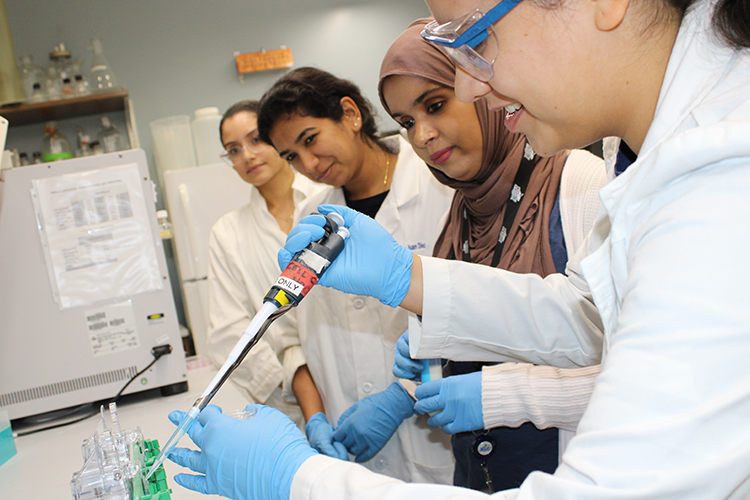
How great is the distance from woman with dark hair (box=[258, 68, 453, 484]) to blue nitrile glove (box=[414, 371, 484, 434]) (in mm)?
348

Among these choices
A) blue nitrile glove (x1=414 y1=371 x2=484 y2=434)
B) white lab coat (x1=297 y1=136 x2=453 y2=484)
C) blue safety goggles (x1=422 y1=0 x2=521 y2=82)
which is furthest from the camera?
white lab coat (x1=297 y1=136 x2=453 y2=484)

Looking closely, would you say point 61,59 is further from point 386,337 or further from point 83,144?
point 386,337

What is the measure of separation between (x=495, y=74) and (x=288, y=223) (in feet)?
4.97

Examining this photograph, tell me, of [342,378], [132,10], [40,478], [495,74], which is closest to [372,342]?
[342,378]

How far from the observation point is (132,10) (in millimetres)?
3721

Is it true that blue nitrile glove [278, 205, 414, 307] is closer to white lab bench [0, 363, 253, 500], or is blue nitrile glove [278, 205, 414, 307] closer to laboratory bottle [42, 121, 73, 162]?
white lab bench [0, 363, 253, 500]

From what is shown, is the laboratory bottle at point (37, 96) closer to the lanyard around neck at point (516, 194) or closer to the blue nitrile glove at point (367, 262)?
the blue nitrile glove at point (367, 262)

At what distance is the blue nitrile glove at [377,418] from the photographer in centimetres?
142

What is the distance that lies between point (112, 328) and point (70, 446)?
16.0 inches

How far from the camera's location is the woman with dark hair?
153 cm

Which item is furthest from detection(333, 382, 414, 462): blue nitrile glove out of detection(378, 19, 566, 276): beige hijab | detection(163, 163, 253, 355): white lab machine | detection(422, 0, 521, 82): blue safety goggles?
detection(163, 163, 253, 355): white lab machine

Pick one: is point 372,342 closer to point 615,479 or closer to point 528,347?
point 528,347

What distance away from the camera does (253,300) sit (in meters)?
1.90

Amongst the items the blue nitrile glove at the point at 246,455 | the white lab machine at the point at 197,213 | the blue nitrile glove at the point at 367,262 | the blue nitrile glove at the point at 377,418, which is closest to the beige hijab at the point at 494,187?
the blue nitrile glove at the point at 367,262
